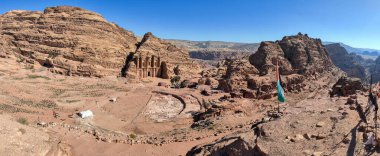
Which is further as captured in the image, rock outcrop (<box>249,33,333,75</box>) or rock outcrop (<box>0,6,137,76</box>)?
rock outcrop (<box>0,6,137,76</box>)

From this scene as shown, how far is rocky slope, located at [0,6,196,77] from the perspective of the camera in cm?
4803

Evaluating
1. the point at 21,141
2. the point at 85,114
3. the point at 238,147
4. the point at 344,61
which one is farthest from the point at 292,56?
the point at 344,61

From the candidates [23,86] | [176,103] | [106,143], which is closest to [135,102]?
[176,103]

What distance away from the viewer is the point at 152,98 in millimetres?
36938

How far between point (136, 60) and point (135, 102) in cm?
2445

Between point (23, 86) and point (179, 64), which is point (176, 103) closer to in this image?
point (23, 86)

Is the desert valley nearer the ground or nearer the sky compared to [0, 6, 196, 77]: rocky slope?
nearer the ground

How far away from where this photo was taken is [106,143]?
18.5 meters

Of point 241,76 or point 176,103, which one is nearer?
point 176,103

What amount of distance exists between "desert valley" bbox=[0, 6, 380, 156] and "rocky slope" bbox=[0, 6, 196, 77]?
19 cm

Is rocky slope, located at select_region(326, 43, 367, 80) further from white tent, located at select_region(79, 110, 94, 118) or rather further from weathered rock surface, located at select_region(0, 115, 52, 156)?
weathered rock surface, located at select_region(0, 115, 52, 156)

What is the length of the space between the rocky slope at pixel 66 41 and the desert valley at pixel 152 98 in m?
0.19

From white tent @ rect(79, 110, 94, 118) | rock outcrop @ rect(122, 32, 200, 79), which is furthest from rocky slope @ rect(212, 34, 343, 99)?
rock outcrop @ rect(122, 32, 200, 79)

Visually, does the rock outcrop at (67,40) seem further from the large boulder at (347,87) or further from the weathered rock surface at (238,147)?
the weathered rock surface at (238,147)
